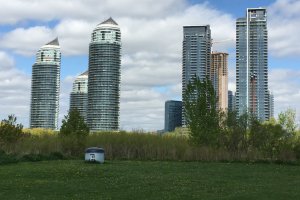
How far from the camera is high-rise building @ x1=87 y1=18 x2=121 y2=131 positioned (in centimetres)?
6594

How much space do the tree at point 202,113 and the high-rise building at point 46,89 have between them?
43.9 m

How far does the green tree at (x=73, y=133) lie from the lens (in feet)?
116

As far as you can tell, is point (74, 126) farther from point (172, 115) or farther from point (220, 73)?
point (220, 73)

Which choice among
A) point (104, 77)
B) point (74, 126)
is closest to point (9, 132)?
point (74, 126)

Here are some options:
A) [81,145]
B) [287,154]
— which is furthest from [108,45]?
[287,154]

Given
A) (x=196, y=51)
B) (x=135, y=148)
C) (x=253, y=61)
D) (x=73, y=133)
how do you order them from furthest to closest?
(x=253, y=61), (x=196, y=51), (x=73, y=133), (x=135, y=148)

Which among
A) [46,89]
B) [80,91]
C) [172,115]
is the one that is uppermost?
[46,89]

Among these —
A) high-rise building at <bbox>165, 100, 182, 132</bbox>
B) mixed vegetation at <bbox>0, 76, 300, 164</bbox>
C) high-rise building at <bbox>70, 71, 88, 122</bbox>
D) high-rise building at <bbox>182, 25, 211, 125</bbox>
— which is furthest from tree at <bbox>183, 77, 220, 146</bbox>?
high-rise building at <bbox>70, 71, 88, 122</bbox>

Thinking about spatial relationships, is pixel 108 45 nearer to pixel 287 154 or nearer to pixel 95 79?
pixel 95 79

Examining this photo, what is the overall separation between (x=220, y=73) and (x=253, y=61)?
5848 mm

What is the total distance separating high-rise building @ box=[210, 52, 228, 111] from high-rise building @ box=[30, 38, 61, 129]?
89.6ft

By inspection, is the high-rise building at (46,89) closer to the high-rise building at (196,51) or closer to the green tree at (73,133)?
the high-rise building at (196,51)

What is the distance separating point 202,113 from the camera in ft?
110

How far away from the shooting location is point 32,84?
79000 millimetres
